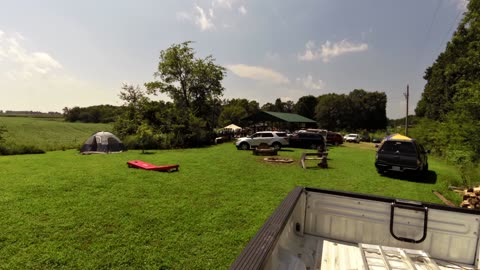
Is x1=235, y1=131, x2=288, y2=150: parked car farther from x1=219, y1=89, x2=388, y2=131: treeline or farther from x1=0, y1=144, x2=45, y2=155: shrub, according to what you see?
x1=219, y1=89, x2=388, y2=131: treeline

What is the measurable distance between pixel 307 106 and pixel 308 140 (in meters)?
62.1

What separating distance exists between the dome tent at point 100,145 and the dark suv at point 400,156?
1818 centimetres

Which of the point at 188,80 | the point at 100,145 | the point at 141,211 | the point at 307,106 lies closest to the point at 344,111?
the point at 307,106

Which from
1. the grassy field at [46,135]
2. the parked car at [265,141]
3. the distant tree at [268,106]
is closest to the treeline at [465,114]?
the parked car at [265,141]

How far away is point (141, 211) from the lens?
21.7 ft

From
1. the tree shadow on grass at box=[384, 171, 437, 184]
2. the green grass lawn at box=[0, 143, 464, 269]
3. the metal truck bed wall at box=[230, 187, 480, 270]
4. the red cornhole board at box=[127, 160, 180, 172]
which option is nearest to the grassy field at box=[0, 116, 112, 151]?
the green grass lawn at box=[0, 143, 464, 269]

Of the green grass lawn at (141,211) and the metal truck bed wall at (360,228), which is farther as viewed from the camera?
the green grass lawn at (141,211)

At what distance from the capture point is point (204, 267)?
4.19m

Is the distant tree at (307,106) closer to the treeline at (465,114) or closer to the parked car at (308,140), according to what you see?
the treeline at (465,114)

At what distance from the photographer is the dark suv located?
11.6 meters

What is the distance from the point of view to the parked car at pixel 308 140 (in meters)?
25.3

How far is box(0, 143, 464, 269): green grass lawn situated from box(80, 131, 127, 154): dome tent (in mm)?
7072

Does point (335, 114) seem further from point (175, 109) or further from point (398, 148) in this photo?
point (398, 148)

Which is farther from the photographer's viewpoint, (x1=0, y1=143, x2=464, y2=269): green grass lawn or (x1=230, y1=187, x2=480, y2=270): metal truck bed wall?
(x1=0, y1=143, x2=464, y2=269): green grass lawn
